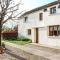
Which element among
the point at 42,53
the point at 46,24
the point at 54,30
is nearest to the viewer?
the point at 42,53

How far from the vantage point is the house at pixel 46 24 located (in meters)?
32.1

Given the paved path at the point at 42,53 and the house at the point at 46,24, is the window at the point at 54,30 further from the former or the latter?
the paved path at the point at 42,53

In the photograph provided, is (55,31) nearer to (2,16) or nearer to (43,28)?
(43,28)

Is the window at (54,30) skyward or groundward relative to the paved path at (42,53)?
skyward

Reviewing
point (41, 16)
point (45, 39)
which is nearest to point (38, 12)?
point (41, 16)

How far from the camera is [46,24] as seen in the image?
114ft

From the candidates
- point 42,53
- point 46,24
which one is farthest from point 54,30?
point 42,53

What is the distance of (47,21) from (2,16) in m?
8.41

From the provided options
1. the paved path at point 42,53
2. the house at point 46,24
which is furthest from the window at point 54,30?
the paved path at point 42,53

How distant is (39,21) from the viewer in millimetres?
38812

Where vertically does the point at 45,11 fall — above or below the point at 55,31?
above

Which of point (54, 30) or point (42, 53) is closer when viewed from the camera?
point (42, 53)

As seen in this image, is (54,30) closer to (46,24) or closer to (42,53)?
(46,24)

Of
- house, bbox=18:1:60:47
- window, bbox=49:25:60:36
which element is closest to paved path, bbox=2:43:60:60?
house, bbox=18:1:60:47
